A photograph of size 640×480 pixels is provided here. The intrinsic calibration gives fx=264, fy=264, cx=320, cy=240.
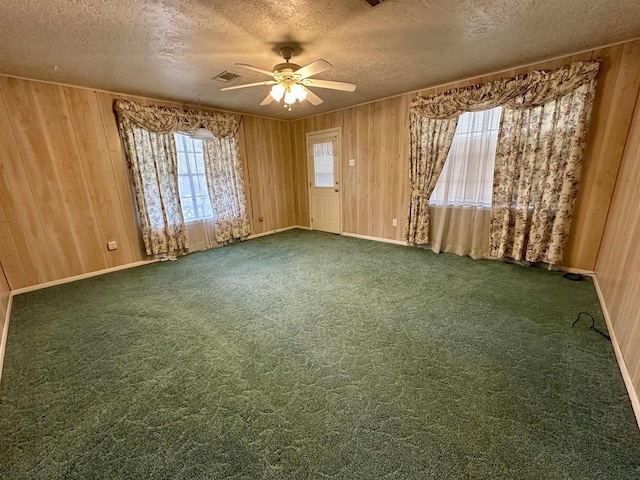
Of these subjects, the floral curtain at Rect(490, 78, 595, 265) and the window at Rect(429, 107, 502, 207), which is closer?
the floral curtain at Rect(490, 78, 595, 265)

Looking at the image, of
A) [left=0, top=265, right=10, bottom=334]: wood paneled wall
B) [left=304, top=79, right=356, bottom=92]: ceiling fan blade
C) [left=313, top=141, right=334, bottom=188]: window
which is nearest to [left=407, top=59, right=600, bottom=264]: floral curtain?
[left=304, top=79, right=356, bottom=92]: ceiling fan blade

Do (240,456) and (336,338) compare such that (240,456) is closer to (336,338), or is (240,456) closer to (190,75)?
(336,338)

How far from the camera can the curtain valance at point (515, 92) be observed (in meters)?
2.72

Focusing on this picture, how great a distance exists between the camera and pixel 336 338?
2.11 m

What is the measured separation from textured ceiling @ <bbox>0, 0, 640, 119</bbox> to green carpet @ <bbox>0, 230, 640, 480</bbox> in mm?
2372

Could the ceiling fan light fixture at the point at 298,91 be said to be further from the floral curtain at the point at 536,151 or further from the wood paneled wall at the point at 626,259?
the wood paneled wall at the point at 626,259

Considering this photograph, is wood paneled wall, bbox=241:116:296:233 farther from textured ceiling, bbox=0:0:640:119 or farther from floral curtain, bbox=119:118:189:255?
textured ceiling, bbox=0:0:640:119

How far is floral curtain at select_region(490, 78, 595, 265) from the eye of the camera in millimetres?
2828

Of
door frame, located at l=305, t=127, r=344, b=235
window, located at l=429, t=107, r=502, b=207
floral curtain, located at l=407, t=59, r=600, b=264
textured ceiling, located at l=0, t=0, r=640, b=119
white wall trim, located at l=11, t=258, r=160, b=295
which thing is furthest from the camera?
door frame, located at l=305, t=127, r=344, b=235

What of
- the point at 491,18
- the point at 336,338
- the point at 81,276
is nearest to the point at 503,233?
the point at 491,18

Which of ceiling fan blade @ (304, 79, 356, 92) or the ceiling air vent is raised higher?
Answer: the ceiling air vent

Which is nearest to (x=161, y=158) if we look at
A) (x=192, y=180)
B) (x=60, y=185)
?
(x=192, y=180)

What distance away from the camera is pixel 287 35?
2.19 metres

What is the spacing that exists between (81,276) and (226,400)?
3.31 metres
